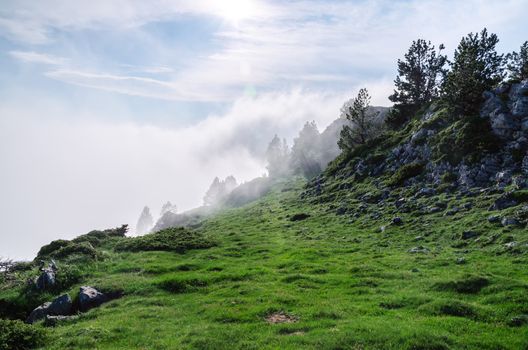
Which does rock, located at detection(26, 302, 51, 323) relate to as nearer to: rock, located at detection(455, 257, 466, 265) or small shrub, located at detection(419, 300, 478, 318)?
small shrub, located at detection(419, 300, 478, 318)

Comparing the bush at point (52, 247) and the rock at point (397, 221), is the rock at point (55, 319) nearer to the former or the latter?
the bush at point (52, 247)

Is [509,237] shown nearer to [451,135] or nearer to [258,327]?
[258,327]

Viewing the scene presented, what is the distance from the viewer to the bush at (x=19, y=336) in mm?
19341

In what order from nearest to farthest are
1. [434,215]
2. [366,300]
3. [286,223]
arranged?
[366,300], [434,215], [286,223]

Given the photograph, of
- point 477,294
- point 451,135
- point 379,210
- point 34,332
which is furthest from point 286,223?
point 34,332

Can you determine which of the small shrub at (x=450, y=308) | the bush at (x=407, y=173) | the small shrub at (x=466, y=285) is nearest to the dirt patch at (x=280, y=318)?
the small shrub at (x=450, y=308)

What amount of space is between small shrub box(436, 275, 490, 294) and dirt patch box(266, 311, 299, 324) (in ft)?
32.5

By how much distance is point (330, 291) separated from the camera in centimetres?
2625

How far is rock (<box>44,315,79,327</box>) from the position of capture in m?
23.9

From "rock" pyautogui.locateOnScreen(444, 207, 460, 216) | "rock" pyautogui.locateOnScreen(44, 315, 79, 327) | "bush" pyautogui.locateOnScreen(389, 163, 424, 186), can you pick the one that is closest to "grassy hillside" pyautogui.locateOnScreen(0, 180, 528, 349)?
"rock" pyautogui.locateOnScreen(44, 315, 79, 327)

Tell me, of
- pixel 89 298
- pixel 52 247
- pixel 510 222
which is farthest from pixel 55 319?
pixel 510 222

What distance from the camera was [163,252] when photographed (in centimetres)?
4284

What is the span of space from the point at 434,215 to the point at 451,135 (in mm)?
20710

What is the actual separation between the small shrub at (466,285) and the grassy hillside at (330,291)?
0.06 meters
